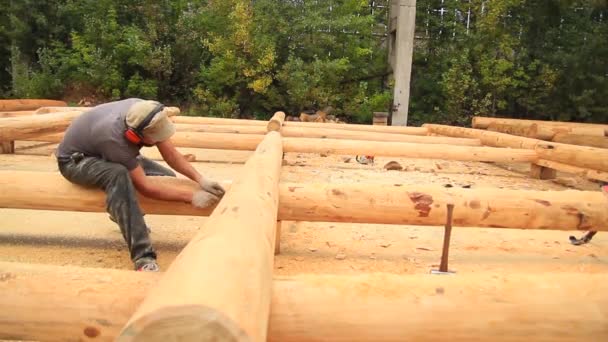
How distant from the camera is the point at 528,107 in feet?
41.3

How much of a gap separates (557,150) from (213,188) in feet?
14.4

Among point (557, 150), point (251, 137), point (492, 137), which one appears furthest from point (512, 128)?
point (251, 137)

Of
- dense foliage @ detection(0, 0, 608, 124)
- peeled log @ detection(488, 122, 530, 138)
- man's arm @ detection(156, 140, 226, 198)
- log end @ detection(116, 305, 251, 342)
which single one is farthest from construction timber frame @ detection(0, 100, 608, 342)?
dense foliage @ detection(0, 0, 608, 124)

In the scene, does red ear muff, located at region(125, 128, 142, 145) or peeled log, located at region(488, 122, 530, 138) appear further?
peeled log, located at region(488, 122, 530, 138)

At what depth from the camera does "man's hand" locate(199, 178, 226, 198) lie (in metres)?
2.80

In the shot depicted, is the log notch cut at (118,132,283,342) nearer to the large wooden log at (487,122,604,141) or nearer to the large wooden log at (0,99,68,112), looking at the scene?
the large wooden log at (487,122,604,141)

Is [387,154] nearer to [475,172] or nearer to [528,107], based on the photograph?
[475,172]

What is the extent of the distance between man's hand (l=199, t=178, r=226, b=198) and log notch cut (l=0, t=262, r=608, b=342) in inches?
57.9

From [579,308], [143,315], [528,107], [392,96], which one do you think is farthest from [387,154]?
[528,107]

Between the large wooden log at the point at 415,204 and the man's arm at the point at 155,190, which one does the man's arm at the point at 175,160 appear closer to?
the man's arm at the point at 155,190

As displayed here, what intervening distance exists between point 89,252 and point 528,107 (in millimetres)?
12562

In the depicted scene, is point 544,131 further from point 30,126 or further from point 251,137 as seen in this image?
point 30,126

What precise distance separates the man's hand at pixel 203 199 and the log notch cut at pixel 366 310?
141 cm

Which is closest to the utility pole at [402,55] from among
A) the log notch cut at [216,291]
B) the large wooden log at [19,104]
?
the large wooden log at [19,104]
